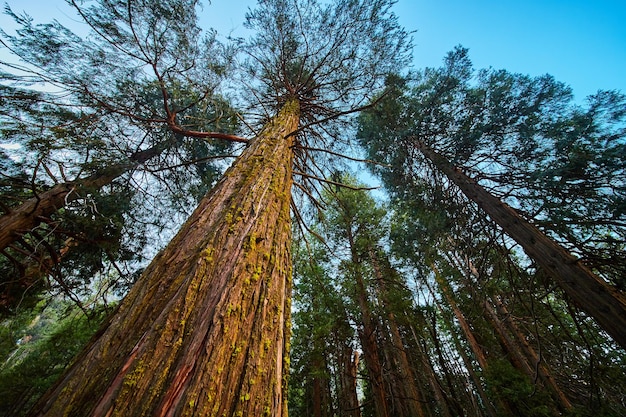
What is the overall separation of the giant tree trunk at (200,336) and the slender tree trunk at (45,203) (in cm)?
199

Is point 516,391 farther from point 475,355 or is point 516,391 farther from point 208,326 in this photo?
point 208,326

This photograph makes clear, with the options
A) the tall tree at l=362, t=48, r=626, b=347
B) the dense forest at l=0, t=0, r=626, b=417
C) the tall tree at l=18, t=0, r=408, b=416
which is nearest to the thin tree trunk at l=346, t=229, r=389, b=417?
the dense forest at l=0, t=0, r=626, b=417

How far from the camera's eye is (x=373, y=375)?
17.1 feet

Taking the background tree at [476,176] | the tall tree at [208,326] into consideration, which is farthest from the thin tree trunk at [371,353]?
the tall tree at [208,326]

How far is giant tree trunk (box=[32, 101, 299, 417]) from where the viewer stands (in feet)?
2.22

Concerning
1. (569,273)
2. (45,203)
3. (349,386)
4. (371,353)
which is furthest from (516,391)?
(45,203)

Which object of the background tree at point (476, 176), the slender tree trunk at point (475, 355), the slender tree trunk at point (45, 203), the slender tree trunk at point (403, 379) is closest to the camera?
the slender tree trunk at point (45, 203)

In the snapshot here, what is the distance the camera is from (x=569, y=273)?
3.23 metres

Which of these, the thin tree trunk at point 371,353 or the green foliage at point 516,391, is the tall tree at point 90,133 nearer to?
the thin tree trunk at point 371,353

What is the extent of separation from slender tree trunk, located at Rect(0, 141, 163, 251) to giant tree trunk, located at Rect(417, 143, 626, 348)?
5791 mm

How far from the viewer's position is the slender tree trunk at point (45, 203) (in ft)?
10.5

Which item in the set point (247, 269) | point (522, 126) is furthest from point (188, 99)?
point (522, 126)

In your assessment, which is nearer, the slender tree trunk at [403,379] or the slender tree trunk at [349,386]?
the slender tree trunk at [349,386]

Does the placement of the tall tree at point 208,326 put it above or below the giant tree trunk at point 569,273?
below
